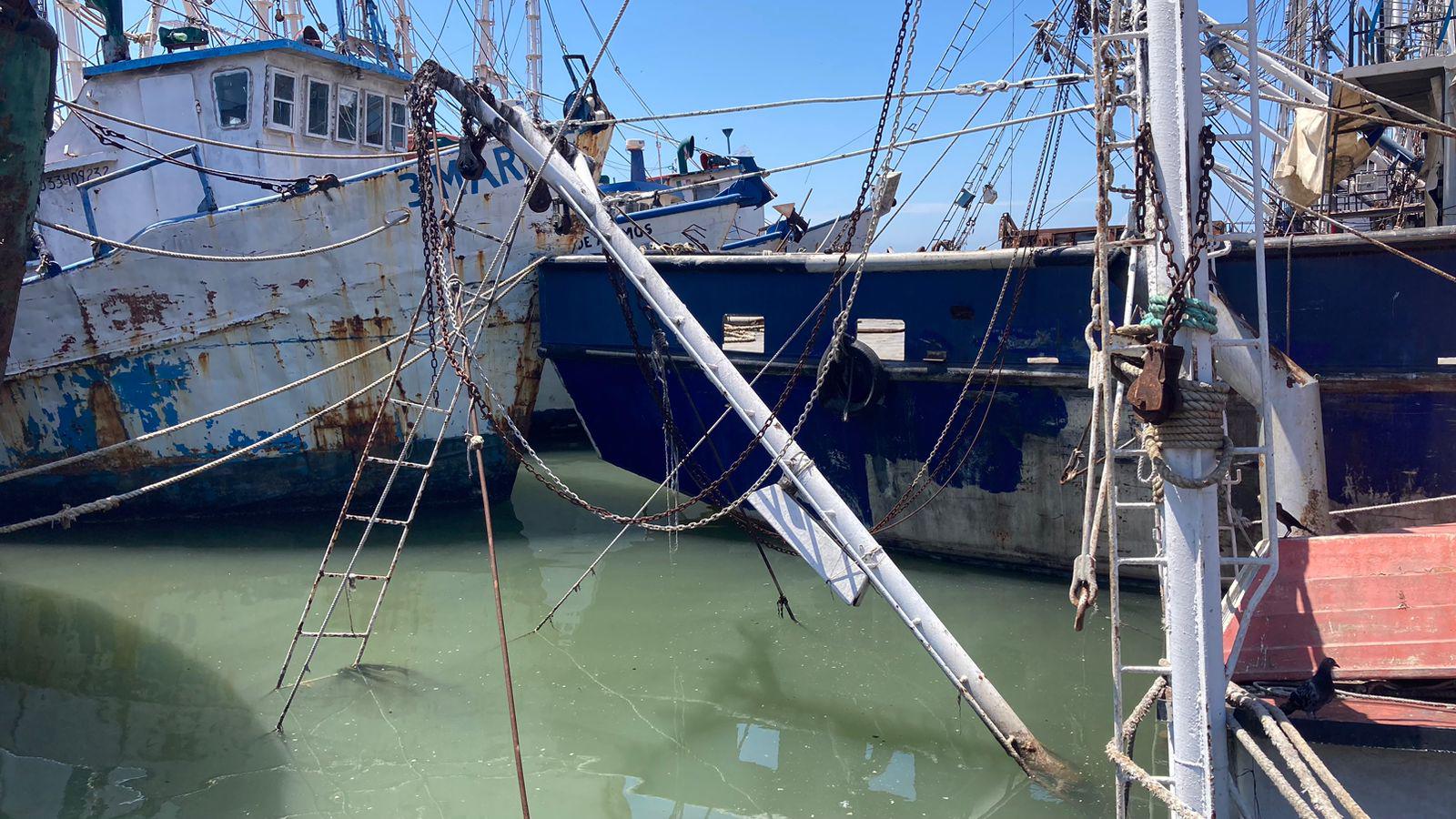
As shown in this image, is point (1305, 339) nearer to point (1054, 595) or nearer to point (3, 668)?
point (1054, 595)

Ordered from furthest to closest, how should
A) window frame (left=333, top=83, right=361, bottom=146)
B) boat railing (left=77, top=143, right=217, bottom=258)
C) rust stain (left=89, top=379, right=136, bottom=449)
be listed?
window frame (left=333, top=83, right=361, bottom=146)
boat railing (left=77, top=143, right=217, bottom=258)
rust stain (left=89, top=379, right=136, bottom=449)

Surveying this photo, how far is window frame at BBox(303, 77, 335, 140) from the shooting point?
414 inches

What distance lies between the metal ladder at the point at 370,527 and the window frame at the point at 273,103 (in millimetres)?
3523

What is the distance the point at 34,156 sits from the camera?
4539 mm

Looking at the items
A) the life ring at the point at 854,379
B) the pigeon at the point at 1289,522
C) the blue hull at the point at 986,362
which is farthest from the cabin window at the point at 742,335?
the pigeon at the point at 1289,522

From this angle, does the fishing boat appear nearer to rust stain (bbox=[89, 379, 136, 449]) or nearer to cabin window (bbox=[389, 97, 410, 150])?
rust stain (bbox=[89, 379, 136, 449])

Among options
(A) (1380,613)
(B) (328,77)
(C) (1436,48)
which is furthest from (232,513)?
(C) (1436,48)

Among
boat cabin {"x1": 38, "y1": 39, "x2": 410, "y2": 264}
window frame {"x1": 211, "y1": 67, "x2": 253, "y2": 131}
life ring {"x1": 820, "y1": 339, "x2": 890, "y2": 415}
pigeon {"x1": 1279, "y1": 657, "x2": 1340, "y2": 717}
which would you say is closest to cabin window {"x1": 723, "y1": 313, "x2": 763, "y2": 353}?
life ring {"x1": 820, "y1": 339, "x2": 890, "y2": 415}

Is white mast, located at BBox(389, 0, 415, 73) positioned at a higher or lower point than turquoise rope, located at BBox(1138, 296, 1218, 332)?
higher

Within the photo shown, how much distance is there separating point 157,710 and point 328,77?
769 centimetres

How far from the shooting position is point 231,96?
10.2m

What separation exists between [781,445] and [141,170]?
9.07m

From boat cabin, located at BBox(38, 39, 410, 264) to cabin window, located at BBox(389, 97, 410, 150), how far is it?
0.69ft

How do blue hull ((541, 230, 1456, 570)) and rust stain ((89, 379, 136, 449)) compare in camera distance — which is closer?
blue hull ((541, 230, 1456, 570))
